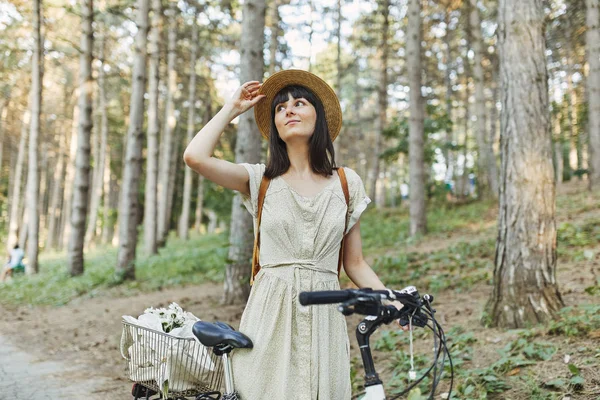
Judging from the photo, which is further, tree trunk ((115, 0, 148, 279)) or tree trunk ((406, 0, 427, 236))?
tree trunk ((406, 0, 427, 236))

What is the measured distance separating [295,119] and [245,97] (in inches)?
11.1

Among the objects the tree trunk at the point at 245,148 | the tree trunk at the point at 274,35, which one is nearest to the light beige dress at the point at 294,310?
the tree trunk at the point at 245,148

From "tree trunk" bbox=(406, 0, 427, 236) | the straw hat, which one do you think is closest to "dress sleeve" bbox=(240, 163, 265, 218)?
the straw hat

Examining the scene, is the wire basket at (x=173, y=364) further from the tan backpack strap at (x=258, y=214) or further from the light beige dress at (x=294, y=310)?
the tan backpack strap at (x=258, y=214)

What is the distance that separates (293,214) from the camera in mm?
2320

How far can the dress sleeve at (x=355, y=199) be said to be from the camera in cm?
240

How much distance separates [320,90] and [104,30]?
68.0 feet

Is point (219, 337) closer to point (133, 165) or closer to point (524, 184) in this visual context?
point (524, 184)

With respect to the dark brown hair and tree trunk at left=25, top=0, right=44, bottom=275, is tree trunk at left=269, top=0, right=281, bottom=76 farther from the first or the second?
the dark brown hair

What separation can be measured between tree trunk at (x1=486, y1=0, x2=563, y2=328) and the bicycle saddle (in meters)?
3.61

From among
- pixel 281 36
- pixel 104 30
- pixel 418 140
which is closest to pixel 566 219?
pixel 418 140

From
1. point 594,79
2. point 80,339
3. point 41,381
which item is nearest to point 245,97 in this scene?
point 41,381

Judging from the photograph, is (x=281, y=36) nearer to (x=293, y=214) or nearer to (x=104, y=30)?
(x=104, y=30)

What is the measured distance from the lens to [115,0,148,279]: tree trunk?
40.0 feet
